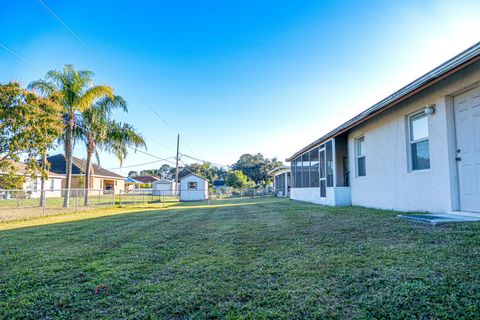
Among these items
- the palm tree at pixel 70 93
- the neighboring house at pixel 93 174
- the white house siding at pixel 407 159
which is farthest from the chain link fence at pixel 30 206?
the white house siding at pixel 407 159

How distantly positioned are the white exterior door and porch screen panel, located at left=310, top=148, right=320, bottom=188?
23.3 ft

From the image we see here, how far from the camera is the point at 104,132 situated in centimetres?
1548

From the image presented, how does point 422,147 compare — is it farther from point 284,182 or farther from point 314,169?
point 284,182

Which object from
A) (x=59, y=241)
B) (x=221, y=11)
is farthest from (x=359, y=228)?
(x=221, y=11)

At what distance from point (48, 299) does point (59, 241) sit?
3.03 meters

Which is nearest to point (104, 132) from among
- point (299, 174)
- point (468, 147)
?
point (299, 174)

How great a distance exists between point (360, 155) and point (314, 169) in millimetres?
3933

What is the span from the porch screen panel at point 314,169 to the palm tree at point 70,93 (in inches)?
441

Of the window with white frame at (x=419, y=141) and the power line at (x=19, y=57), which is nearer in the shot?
the window with white frame at (x=419, y=141)

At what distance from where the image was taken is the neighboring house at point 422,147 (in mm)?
4570

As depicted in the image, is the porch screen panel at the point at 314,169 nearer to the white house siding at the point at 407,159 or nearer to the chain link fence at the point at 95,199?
the white house siding at the point at 407,159

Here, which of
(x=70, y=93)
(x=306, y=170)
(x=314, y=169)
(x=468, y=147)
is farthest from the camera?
(x=306, y=170)

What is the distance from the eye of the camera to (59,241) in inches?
188

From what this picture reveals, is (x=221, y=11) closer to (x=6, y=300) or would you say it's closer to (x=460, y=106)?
(x=460, y=106)
